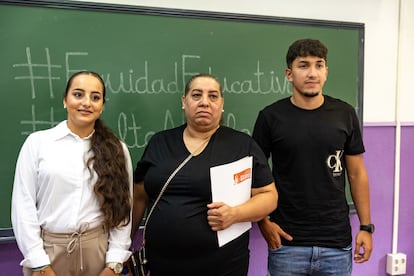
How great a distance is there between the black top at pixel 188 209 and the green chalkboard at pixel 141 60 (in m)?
0.50

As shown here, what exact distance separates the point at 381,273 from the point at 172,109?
5.52 ft

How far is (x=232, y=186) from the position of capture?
57.7 inches

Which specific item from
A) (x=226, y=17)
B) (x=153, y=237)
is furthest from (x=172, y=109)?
(x=153, y=237)

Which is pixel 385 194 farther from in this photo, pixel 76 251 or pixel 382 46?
pixel 76 251

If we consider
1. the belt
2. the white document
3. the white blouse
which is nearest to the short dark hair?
the white document

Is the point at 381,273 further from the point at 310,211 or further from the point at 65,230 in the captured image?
the point at 65,230

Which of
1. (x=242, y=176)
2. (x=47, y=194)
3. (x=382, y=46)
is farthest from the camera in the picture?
(x=382, y=46)

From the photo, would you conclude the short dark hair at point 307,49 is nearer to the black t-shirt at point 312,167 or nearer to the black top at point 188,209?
the black t-shirt at point 312,167

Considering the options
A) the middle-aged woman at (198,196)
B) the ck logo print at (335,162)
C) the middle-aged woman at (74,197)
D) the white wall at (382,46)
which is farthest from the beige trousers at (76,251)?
the white wall at (382,46)

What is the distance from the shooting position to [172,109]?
6.50ft

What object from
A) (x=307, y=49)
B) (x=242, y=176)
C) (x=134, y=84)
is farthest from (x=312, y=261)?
(x=134, y=84)

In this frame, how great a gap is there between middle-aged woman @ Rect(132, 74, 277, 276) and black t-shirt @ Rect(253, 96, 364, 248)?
0.43 ft

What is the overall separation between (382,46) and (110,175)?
1.79m

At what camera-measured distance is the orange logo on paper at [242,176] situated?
1.48 m
